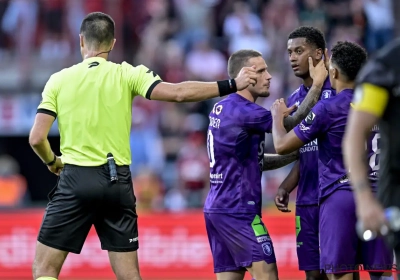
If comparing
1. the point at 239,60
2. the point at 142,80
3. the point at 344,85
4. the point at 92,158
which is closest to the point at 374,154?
the point at 344,85

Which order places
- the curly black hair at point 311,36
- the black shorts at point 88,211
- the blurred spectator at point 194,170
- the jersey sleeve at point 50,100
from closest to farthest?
the black shorts at point 88,211, the jersey sleeve at point 50,100, the curly black hair at point 311,36, the blurred spectator at point 194,170

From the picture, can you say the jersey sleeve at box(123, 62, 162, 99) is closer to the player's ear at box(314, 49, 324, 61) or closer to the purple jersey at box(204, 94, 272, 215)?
the purple jersey at box(204, 94, 272, 215)

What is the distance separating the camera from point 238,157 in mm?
7176

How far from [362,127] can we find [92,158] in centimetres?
303

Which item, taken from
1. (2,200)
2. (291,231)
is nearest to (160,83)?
(291,231)

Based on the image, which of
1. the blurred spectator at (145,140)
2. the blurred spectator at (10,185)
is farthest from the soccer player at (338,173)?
the blurred spectator at (145,140)

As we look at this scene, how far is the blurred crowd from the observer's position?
645 inches

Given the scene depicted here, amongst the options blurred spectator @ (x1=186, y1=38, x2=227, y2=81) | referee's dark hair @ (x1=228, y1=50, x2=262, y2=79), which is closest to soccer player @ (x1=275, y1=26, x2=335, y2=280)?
referee's dark hair @ (x1=228, y1=50, x2=262, y2=79)

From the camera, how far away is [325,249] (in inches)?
265

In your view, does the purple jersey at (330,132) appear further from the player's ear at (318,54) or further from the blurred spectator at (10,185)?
the blurred spectator at (10,185)

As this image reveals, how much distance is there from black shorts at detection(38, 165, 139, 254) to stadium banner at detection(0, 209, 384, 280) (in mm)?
6146

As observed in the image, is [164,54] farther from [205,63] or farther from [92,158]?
[92,158]

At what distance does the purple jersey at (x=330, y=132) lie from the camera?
6656 mm

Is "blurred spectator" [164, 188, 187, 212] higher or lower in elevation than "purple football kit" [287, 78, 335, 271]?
lower
